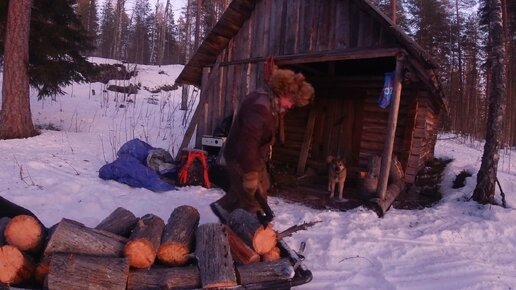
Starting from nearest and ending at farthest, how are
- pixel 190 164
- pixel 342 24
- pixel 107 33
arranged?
1. pixel 342 24
2. pixel 190 164
3. pixel 107 33

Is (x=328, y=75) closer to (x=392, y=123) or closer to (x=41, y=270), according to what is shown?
(x=392, y=123)

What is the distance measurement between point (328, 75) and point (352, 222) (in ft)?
20.0

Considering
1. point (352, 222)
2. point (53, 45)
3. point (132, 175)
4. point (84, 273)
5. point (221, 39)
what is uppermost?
point (221, 39)

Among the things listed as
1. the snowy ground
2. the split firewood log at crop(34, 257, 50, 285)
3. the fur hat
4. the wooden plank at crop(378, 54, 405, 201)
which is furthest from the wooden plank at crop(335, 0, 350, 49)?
the split firewood log at crop(34, 257, 50, 285)

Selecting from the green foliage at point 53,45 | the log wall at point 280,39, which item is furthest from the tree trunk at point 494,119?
the green foliage at point 53,45

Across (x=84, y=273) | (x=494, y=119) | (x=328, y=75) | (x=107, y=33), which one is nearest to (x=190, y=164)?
(x=84, y=273)

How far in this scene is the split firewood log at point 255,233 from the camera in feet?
12.4

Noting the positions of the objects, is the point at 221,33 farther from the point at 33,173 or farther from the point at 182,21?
the point at 182,21

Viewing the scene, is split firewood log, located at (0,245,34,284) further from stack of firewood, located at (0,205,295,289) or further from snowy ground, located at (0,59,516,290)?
snowy ground, located at (0,59,516,290)

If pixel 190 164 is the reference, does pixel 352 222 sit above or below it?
below

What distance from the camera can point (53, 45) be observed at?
12.3 meters

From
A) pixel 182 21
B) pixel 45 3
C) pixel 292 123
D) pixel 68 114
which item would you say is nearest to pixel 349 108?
pixel 292 123

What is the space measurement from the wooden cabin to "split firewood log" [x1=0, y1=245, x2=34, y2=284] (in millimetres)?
5746

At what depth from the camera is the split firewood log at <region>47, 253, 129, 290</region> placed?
9.61 feet
